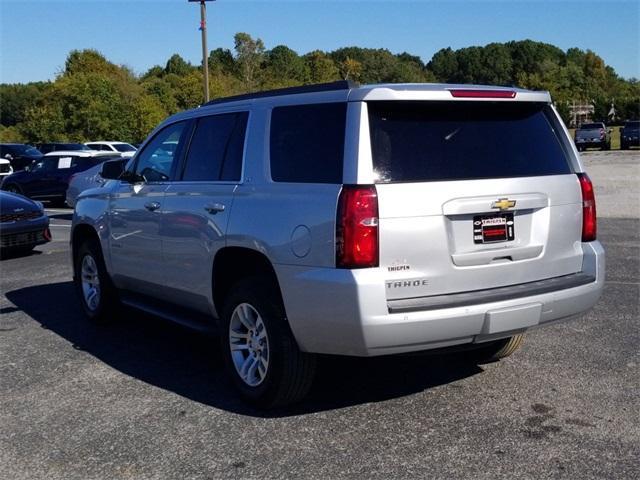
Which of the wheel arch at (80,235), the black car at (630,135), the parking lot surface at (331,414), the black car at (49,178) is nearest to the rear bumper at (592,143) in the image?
the black car at (630,135)

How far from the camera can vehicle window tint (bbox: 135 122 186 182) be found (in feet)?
18.8

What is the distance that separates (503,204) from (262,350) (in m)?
1.71

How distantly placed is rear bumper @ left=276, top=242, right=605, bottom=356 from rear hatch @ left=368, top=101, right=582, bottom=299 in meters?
0.11

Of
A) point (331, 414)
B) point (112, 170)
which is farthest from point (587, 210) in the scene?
point (112, 170)

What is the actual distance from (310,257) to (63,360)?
9.18ft

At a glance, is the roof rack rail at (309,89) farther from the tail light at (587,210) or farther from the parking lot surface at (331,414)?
the parking lot surface at (331,414)

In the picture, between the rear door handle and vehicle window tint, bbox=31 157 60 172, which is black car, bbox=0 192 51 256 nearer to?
the rear door handle

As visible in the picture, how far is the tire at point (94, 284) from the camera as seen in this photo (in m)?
6.69

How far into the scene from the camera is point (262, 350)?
4.54 meters

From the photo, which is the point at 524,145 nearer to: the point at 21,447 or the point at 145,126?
the point at 21,447

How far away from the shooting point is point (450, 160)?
4.12 meters

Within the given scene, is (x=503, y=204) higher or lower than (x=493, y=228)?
higher

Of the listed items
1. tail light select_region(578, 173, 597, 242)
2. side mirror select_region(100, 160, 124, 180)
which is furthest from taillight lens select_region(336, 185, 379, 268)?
side mirror select_region(100, 160, 124, 180)

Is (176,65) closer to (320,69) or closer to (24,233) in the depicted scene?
(320,69)
